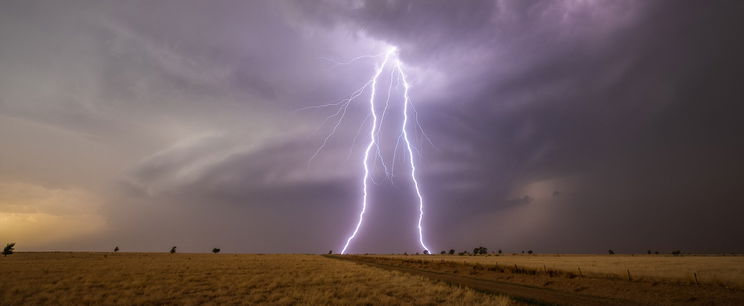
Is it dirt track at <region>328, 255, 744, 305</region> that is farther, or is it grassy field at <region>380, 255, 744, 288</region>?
grassy field at <region>380, 255, 744, 288</region>

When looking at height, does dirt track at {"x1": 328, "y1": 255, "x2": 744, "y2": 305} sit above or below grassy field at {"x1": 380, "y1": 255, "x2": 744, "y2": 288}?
below

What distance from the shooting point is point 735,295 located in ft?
53.3

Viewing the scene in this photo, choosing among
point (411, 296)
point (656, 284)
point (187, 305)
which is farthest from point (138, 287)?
point (656, 284)

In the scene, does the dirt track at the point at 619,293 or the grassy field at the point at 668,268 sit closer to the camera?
the dirt track at the point at 619,293

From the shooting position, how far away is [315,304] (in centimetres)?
1378

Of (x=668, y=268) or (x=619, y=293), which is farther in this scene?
(x=668, y=268)

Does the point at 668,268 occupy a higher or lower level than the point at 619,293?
higher

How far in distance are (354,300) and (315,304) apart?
2.05 metres

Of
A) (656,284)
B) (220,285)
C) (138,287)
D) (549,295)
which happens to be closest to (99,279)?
(138,287)

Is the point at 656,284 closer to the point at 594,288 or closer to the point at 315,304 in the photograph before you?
the point at 594,288

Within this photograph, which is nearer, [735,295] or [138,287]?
[735,295]

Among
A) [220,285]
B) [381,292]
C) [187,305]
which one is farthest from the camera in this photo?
[220,285]

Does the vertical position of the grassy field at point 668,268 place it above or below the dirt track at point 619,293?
above

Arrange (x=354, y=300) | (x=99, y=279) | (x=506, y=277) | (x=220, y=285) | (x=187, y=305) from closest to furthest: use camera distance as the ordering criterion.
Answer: (x=187, y=305), (x=354, y=300), (x=220, y=285), (x=99, y=279), (x=506, y=277)
